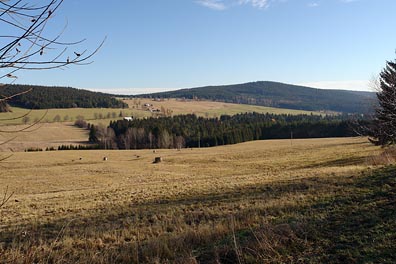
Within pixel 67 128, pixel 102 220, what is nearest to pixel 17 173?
pixel 102 220

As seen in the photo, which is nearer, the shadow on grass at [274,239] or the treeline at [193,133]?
the shadow on grass at [274,239]

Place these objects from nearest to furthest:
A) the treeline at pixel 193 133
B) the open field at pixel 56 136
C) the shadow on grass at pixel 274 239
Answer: the shadow on grass at pixel 274 239 < the open field at pixel 56 136 < the treeline at pixel 193 133

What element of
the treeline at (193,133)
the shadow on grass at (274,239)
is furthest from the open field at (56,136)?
the shadow on grass at (274,239)

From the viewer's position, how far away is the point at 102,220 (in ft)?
39.6

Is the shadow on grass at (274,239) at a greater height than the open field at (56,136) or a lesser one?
greater

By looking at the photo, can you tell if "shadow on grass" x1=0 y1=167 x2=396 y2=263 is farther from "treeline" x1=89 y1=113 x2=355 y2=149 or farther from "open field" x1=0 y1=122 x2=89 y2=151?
"open field" x1=0 y1=122 x2=89 y2=151

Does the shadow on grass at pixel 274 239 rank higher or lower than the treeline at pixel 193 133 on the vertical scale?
higher

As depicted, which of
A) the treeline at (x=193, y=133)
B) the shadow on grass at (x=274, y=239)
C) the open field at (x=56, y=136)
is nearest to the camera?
the shadow on grass at (x=274, y=239)

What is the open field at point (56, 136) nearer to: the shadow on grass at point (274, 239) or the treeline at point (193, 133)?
the treeline at point (193, 133)

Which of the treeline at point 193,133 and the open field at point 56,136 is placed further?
the treeline at point 193,133

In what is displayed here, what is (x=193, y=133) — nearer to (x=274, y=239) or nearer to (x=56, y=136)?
(x=56, y=136)

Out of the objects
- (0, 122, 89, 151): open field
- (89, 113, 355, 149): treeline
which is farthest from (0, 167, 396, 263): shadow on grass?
(0, 122, 89, 151): open field

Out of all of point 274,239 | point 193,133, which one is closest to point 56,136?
point 193,133

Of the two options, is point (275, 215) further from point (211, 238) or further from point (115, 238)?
point (115, 238)
